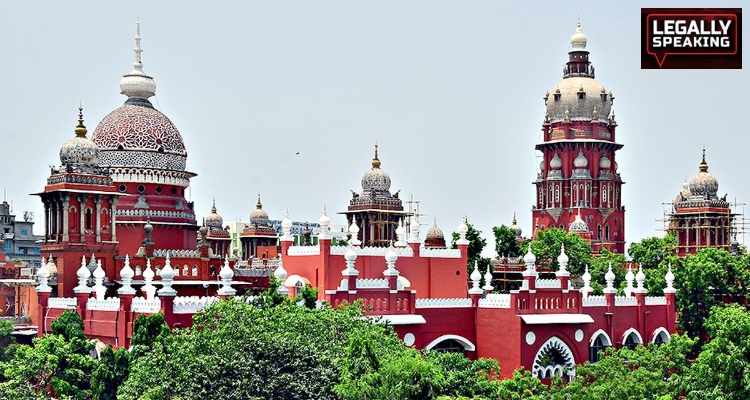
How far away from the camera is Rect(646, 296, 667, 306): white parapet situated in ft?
150

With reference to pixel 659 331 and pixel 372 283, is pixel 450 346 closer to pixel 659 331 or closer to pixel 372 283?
pixel 372 283

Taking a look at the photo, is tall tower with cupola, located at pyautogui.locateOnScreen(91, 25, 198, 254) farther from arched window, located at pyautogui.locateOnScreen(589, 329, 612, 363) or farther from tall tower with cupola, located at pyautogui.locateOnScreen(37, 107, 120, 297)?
arched window, located at pyautogui.locateOnScreen(589, 329, 612, 363)

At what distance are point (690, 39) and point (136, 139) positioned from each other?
2661cm

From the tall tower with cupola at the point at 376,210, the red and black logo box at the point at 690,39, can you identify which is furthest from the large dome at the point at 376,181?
the red and black logo box at the point at 690,39

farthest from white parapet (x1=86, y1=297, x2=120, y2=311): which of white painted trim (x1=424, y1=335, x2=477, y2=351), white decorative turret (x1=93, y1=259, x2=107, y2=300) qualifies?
white painted trim (x1=424, y1=335, x2=477, y2=351)

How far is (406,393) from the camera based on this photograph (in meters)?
27.3

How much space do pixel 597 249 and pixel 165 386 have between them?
45965 millimetres

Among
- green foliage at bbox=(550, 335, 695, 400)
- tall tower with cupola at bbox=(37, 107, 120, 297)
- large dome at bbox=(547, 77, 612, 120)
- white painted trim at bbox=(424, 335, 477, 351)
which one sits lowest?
green foliage at bbox=(550, 335, 695, 400)

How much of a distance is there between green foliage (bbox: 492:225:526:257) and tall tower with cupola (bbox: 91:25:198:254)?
1849cm

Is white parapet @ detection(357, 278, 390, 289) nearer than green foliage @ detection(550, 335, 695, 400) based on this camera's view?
No

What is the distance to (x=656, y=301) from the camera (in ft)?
151

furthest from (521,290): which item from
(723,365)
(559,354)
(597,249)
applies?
(597,249)

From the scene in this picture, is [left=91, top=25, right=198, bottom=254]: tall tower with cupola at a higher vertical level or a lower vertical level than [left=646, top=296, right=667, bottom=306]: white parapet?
higher

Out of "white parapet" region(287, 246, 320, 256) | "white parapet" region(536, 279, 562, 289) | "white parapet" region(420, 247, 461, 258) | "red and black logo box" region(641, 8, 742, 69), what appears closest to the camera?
"red and black logo box" region(641, 8, 742, 69)
